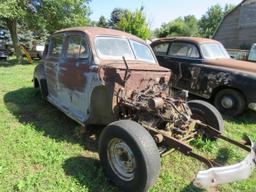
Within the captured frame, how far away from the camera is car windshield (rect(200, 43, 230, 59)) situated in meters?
7.78

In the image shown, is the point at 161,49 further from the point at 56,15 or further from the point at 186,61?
the point at 56,15

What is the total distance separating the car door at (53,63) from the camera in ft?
18.9

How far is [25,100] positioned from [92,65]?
11.5 ft

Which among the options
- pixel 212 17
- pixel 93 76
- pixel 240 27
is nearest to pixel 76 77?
pixel 93 76

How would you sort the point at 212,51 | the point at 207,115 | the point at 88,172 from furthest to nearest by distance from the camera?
the point at 212,51 < the point at 207,115 < the point at 88,172

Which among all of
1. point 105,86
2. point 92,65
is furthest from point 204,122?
point 92,65

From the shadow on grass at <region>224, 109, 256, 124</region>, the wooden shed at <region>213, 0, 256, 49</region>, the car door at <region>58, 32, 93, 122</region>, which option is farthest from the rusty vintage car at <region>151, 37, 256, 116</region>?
the wooden shed at <region>213, 0, 256, 49</region>

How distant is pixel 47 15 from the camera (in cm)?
1608

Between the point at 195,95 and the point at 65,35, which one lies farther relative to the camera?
the point at 195,95

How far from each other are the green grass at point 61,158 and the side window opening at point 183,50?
2.58 meters

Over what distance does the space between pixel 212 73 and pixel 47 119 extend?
4.41m

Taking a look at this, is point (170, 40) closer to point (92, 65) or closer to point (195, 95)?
point (195, 95)

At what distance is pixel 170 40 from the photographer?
8664 millimetres

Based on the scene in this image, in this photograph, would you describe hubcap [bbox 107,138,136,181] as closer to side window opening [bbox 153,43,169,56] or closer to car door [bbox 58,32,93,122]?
car door [bbox 58,32,93,122]
